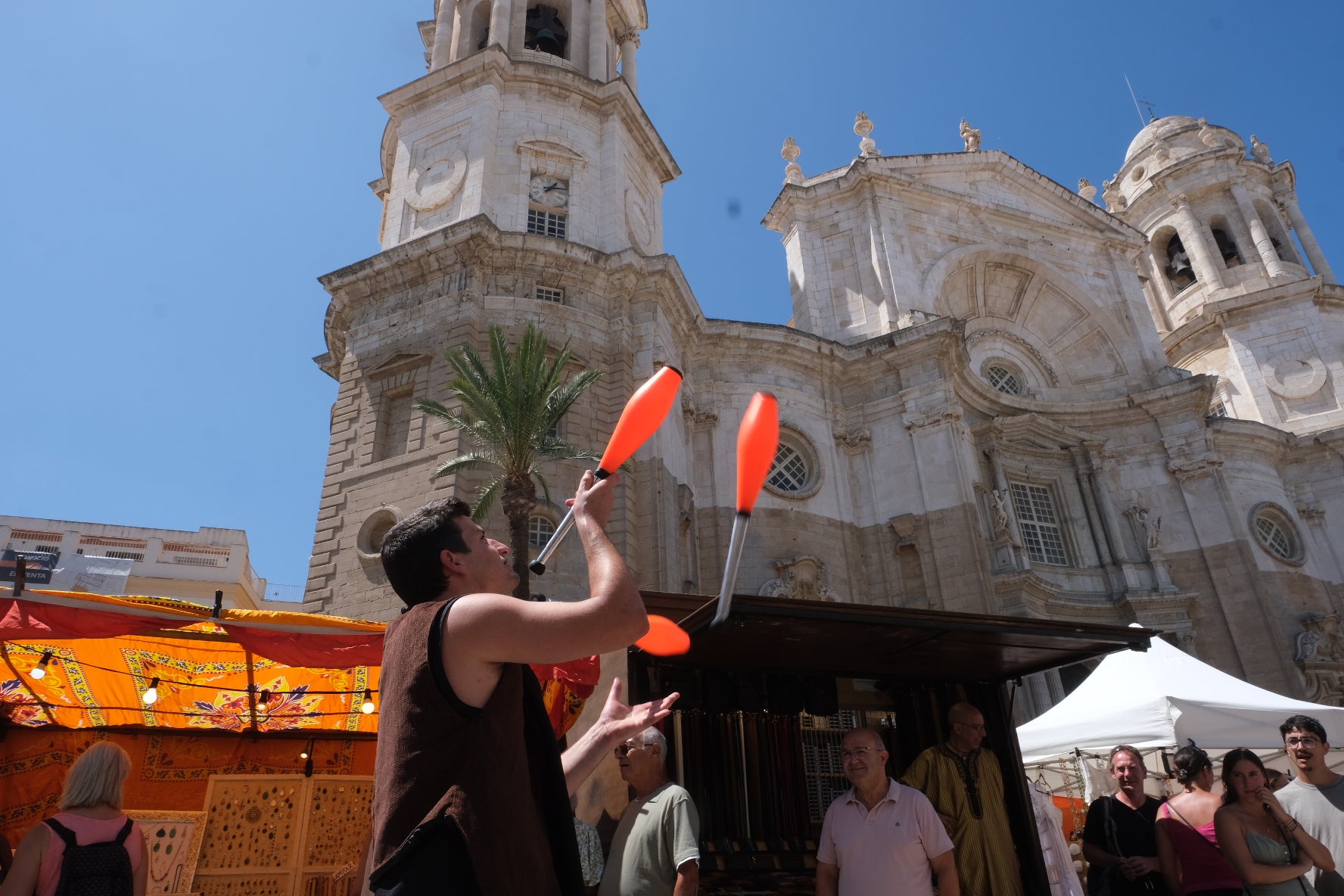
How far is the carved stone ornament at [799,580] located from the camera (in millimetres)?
22594

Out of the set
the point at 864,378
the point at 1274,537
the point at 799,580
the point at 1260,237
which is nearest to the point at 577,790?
the point at 799,580

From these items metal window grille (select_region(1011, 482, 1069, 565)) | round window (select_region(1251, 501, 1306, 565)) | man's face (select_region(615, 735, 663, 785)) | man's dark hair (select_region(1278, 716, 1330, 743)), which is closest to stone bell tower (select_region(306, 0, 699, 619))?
metal window grille (select_region(1011, 482, 1069, 565))

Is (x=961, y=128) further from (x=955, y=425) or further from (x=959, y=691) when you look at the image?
(x=959, y=691)

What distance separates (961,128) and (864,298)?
34.9 ft

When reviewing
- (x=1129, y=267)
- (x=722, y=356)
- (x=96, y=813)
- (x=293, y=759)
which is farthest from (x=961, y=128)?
(x=96, y=813)

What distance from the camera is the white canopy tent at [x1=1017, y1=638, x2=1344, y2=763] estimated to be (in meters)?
10.5

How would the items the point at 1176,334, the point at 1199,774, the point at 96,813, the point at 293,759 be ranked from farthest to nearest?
the point at 1176,334
the point at 293,759
the point at 1199,774
the point at 96,813

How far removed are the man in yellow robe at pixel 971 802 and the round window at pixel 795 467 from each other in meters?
18.1

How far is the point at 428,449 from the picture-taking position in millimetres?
20016

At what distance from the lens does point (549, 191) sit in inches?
982

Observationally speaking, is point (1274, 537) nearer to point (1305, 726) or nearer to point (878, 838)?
point (1305, 726)

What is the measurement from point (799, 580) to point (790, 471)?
3866 mm

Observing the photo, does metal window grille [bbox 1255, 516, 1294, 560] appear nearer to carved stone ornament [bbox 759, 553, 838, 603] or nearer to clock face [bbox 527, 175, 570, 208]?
carved stone ornament [bbox 759, 553, 838, 603]

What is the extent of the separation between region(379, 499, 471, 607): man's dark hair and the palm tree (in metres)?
12.9
